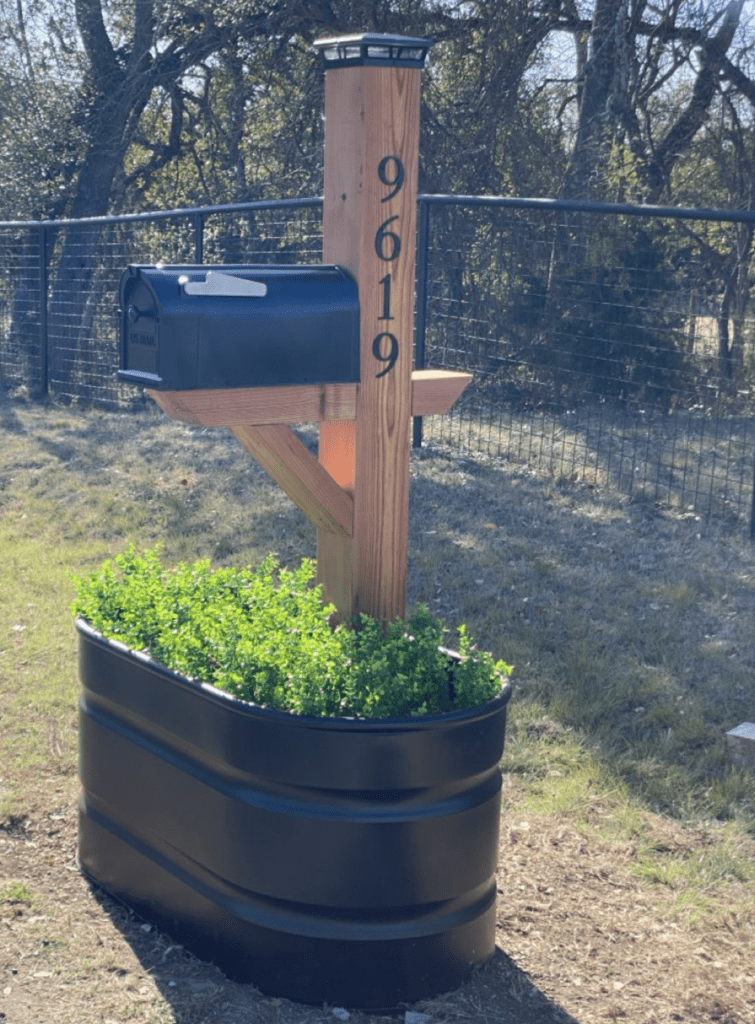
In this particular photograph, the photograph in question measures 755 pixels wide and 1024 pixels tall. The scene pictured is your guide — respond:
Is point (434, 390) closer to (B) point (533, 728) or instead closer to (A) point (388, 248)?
(A) point (388, 248)

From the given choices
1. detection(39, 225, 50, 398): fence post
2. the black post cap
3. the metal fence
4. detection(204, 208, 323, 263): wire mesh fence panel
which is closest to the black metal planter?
the black post cap

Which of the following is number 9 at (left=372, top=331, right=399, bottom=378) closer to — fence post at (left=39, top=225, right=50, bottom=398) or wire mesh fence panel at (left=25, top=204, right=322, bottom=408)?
wire mesh fence panel at (left=25, top=204, right=322, bottom=408)

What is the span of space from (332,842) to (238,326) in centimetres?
124

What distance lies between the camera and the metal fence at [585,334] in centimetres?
809

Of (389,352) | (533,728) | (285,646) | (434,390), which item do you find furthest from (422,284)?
(285,646)

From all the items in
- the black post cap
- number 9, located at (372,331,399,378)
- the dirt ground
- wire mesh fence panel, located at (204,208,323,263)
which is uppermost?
the black post cap

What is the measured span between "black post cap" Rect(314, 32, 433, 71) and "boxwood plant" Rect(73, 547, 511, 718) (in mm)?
1377

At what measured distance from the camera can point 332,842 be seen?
9.39 feet

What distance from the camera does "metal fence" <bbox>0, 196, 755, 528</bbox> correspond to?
8.09 metres

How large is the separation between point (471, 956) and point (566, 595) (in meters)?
2.94

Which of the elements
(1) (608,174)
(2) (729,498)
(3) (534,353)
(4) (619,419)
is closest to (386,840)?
(2) (729,498)

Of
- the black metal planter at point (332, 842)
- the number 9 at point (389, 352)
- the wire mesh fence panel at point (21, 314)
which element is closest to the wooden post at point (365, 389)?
the number 9 at point (389, 352)

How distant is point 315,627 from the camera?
10.8 feet

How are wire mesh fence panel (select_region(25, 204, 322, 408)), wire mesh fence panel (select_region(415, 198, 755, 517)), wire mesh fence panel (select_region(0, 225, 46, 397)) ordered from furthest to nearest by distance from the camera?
wire mesh fence panel (select_region(0, 225, 46, 397))
wire mesh fence panel (select_region(25, 204, 322, 408))
wire mesh fence panel (select_region(415, 198, 755, 517))
